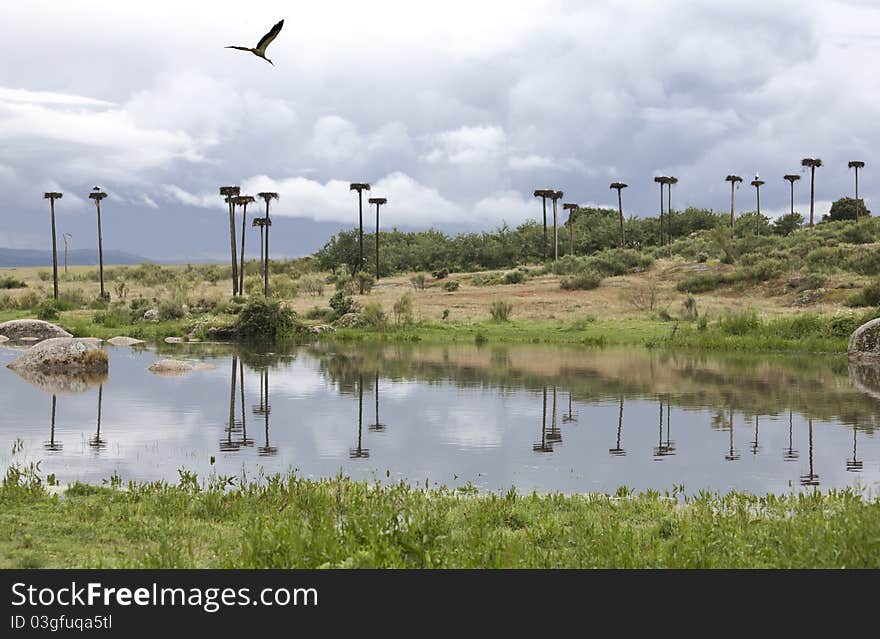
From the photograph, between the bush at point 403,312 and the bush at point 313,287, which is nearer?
the bush at point 403,312

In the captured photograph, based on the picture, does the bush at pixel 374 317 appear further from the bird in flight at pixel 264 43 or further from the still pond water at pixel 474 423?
the bird in flight at pixel 264 43

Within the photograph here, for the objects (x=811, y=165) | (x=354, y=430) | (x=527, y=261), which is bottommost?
(x=354, y=430)

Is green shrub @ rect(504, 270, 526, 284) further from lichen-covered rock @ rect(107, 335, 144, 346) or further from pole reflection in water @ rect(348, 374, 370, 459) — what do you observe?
pole reflection in water @ rect(348, 374, 370, 459)

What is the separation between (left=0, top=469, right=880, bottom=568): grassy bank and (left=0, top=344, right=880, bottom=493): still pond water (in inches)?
50.2

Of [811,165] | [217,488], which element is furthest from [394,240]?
[217,488]

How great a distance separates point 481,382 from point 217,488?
11.3 meters

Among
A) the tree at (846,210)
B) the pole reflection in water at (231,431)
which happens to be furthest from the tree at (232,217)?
the tree at (846,210)

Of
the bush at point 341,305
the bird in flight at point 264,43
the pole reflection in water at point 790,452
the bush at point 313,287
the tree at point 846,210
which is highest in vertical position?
the tree at point 846,210

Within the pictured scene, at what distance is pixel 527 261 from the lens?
270ft

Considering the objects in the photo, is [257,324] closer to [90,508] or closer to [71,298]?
[71,298]

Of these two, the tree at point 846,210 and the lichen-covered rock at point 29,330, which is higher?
the tree at point 846,210

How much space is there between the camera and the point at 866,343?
25125 mm

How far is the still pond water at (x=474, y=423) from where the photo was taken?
1103 centimetres

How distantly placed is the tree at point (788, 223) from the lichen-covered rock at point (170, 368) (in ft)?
235
